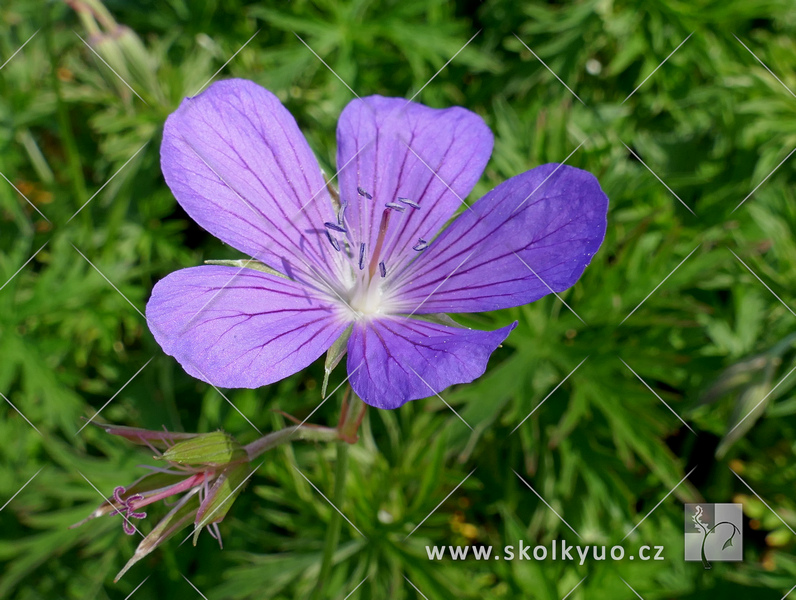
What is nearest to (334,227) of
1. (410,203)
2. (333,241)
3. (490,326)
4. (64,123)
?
(333,241)

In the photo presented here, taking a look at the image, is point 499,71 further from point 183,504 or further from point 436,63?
point 183,504

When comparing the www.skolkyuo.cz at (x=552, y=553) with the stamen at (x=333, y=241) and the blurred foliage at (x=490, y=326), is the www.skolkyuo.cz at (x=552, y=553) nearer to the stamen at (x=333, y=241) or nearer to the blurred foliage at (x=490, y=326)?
the blurred foliage at (x=490, y=326)

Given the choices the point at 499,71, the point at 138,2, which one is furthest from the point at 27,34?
the point at 499,71

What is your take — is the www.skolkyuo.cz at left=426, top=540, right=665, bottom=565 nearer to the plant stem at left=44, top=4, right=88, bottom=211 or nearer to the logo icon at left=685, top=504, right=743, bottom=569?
the logo icon at left=685, top=504, right=743, bottom=569

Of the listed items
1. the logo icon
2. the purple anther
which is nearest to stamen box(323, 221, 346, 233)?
the purple anther

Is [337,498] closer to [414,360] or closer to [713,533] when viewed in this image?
[414,360]
